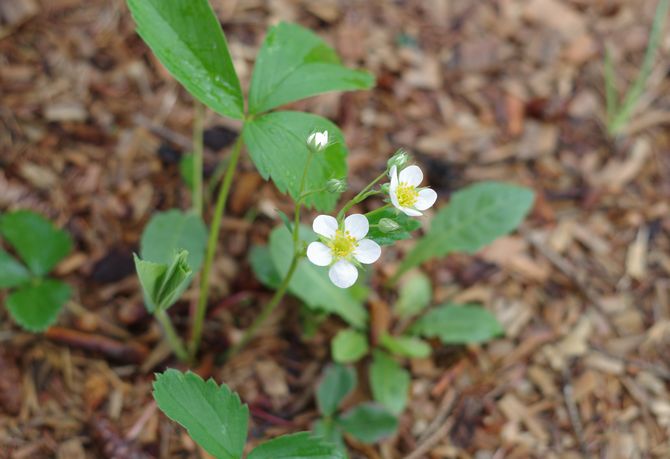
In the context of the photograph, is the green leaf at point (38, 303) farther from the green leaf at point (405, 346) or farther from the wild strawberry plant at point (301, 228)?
the green leaf at point (405, 346)

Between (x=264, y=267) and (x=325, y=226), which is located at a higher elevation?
(x=325, y=226)

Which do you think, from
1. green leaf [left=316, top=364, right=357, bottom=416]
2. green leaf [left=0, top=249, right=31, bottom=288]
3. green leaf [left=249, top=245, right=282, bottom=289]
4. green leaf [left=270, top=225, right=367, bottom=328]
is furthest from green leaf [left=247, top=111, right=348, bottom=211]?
green leaf [left=0, top=249, right=31, bottom=288]

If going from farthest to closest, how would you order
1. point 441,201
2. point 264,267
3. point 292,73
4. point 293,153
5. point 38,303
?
point 441,201 < point 264,267 < point 38,303 < point 292,73 < point 293,153

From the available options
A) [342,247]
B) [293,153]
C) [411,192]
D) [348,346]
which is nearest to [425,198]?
[411,192]

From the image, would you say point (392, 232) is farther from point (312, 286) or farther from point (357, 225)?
point (312, 286)

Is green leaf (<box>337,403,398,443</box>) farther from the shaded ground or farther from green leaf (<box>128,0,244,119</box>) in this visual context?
green leaf (<box>128,0,244,119</box>)

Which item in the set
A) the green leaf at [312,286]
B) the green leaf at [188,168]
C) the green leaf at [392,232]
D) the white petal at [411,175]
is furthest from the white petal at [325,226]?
the green leaf at [188,168]
